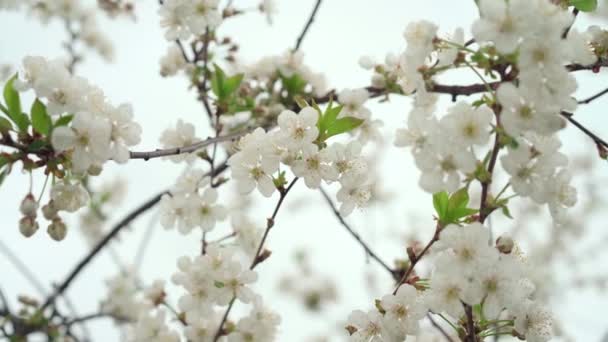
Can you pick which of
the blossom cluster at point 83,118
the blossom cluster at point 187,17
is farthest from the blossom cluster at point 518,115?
the blossom cluster at point 187,17

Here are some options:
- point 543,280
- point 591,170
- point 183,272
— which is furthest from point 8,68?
point 591,170

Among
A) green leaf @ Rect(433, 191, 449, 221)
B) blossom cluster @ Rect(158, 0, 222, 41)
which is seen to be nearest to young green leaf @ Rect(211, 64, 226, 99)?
blossom cluster @ Rect(158, 0, 222, 41)

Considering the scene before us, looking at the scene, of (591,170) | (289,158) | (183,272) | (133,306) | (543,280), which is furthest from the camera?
(591,170)

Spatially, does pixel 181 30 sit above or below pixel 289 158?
above

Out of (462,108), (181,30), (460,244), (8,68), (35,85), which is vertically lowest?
(460,244)

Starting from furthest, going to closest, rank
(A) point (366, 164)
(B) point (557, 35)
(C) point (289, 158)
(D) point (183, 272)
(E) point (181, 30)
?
(E) point (181, 30) → (D) point (183, 272) → (A) point (366, 164) → (C) point (289, 158) → (B) point (557, 35)

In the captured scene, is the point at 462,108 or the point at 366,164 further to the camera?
the point at 366,164

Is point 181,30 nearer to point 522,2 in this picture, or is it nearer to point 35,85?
point 35,85

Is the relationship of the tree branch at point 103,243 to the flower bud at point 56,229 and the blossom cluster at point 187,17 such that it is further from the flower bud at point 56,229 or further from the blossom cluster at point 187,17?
the flower bud at point 56,229
